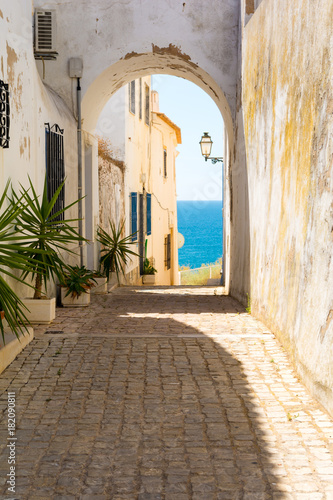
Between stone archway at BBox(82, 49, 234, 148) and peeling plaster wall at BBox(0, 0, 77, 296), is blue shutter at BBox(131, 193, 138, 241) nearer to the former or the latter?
stone archway at BBox(82, 49, 234, 148)

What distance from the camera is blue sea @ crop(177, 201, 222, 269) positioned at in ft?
271

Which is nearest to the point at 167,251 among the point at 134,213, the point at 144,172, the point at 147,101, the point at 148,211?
the point at 148,211

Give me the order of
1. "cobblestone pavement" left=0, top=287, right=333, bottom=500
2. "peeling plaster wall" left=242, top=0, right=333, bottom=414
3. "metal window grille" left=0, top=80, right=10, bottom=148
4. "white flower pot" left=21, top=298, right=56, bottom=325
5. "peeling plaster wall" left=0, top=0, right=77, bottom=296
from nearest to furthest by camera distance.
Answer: "cobblestone pavement" left=0, top=287, right=333, bottom=500
"peeling plaster wall" left=242, top=0, right=333, bottom=414
"metal window grille" left=0, top=80, right=10, bottom=148
"peeling plaster wall" left=0, top=0, right=77, bottom=296
"white flower pot" left=21, top=298, right=56, bottom=325

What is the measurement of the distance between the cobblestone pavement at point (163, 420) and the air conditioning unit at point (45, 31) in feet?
14.9

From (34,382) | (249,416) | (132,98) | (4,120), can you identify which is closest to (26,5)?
(4,120)

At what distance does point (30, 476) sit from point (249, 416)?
58.2 inches

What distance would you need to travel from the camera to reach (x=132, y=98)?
16.3 metres

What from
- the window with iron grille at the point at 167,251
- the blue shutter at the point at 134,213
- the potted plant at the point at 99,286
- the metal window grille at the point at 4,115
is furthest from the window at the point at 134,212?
the metal window grille at the point at 4,115

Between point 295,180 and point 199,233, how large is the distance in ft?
348

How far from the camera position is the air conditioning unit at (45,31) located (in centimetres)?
927

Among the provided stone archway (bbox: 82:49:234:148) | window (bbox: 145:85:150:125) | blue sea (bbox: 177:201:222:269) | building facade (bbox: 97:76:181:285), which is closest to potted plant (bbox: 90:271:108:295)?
building facade (bbox: 97:76:181:285)

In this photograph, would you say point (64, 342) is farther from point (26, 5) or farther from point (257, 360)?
point (26, 5)

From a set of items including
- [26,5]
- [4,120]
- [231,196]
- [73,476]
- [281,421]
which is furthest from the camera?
[231,196]

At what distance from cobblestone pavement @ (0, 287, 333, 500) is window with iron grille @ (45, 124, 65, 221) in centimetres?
286
